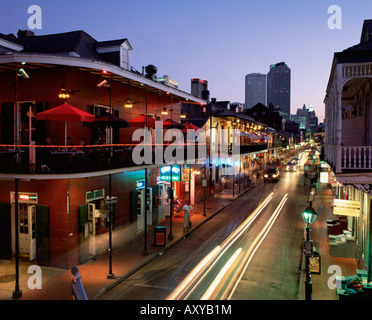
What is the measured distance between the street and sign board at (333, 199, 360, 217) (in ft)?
10.6

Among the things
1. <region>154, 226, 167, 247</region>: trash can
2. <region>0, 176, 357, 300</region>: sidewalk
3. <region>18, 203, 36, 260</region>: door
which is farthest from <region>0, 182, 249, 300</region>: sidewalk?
<region>18, 203, 36, 260</region>: door

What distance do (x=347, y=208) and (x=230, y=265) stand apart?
547 centimetres

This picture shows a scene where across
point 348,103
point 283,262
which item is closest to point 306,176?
point 348,103

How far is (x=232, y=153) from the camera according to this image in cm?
3509

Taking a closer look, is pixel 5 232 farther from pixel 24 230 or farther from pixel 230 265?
pixel 230 265

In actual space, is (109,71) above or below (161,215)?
above

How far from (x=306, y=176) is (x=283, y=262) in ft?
127

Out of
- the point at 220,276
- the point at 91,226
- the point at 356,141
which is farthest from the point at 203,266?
the point at 356,141

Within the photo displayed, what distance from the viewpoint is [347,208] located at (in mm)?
13289

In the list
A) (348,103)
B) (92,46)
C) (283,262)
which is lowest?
(283,262)

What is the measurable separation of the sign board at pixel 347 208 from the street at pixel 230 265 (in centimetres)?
324

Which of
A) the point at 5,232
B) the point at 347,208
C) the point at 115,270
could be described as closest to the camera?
the point at 347,208

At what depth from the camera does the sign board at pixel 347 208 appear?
517 inches
